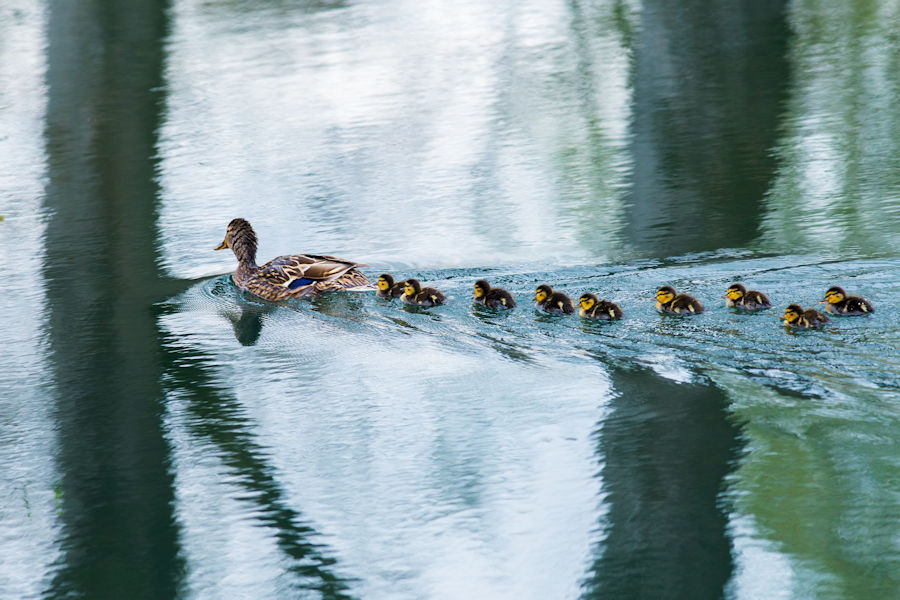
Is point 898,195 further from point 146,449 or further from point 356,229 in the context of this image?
point 146,449

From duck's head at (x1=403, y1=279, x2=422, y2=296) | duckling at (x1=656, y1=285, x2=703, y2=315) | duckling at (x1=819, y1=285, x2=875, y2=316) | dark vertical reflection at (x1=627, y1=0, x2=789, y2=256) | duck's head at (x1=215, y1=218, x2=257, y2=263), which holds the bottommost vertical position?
dark vertical reflection at (x1=627, y1=0, x2=789, y2=256)

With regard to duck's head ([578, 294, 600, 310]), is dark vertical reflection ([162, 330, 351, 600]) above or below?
above

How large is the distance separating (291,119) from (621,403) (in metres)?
7.35

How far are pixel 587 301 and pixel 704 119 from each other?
5.12 metres

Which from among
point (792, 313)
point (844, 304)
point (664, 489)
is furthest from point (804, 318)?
point (664, 489)

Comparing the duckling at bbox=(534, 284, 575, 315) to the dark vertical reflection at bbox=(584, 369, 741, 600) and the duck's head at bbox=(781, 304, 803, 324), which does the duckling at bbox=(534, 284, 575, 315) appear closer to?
the dark vertical reflection at bbox=(584, 369, 741, 600)

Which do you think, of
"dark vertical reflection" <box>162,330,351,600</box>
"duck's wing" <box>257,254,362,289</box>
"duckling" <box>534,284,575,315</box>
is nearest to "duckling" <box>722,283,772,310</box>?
"duckling" <box>534,284,575,315</box>

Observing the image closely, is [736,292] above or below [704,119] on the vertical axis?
above

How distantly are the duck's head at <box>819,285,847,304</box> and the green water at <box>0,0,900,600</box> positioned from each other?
15cm

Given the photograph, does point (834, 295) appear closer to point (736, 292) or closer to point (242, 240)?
point (736, 292)

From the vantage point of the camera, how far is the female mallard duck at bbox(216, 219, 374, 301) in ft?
21.6

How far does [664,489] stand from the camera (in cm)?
420

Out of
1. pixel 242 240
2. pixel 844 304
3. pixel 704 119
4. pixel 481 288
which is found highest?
pixel 242 240

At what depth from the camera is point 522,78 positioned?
12.4m
